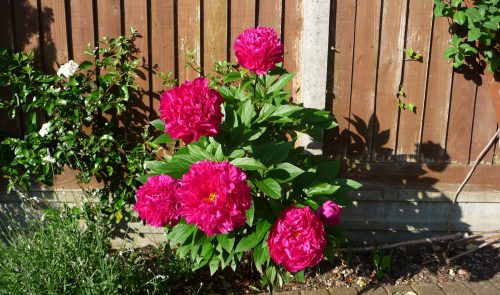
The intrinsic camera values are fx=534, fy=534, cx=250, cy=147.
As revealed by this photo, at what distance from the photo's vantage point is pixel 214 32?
3.69m

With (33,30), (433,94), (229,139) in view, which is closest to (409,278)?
(433,94)

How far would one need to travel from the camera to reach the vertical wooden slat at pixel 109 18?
11.8 feet

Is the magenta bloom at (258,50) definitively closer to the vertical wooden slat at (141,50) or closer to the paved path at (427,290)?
the vertical wooden slat at (141,50)

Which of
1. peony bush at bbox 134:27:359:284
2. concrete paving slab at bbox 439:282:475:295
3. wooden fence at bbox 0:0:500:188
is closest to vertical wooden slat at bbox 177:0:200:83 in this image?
wooden fence at bbox 0:0:500:188

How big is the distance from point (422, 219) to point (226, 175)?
2.34 meters

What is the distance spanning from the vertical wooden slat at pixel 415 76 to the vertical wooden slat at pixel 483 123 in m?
0.42

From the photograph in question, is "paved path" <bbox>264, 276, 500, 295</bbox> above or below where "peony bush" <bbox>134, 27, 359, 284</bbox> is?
below

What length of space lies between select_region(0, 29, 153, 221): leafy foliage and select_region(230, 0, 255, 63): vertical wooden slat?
68cm

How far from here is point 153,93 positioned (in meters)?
3.77

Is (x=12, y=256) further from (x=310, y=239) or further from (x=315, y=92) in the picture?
(x=315, y=92)

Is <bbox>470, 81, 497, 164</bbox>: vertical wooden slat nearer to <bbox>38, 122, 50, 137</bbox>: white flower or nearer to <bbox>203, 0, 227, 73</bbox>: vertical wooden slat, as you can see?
<bbox>203, 0, 227, 73</bbox>: vertical wooden slat

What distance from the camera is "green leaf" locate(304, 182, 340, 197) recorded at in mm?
2824

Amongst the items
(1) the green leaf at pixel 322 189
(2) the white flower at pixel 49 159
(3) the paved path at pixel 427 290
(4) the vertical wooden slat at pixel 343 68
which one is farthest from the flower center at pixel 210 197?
(4) the vertical wooden slat at pixel 343 68

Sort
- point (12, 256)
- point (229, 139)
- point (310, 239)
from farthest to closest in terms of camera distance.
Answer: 1. point (12, 256)
2. point (229, 139)
3. point (310, 239)
